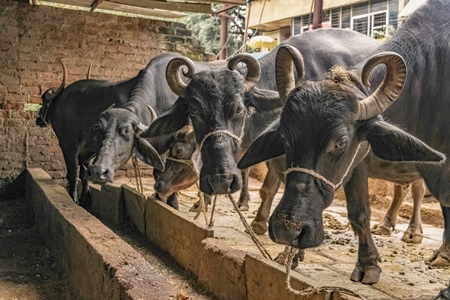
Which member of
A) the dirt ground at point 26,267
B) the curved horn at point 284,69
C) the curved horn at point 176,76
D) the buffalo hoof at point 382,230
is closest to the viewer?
the curved horn at point 284,69

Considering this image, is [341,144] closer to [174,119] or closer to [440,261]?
[440,261]

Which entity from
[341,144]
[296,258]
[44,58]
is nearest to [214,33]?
[44,58]

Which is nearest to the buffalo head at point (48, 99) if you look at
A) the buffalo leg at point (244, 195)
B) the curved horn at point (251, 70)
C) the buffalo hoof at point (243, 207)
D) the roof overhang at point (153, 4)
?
the roof overhang at point (153, 4)

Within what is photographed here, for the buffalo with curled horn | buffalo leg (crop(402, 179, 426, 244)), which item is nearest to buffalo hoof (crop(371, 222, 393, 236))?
buffalo leg (crop(402, 179, 426, 244))

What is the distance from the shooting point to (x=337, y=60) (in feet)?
14.9

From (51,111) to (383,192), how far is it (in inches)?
189

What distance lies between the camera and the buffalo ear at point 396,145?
2.61 m

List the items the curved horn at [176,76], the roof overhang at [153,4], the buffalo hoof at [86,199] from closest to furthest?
the curved horn at [176,76] < the buffalo hoof at [86,199] < the roof overhang at [153,4]

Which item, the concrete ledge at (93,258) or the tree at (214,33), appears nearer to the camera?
the concrete ledge at (93,258)

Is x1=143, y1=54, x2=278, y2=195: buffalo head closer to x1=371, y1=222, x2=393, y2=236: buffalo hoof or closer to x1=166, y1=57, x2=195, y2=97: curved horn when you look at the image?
x1=166, y1=57, x2=195, y2=97: curved horn

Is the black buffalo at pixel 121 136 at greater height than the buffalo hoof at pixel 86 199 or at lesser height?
greater

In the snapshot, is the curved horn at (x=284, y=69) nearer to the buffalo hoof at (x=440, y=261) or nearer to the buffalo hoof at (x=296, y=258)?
the buffalo hoof at (x=296, y=258)

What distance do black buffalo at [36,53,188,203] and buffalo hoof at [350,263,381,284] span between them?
317 cm

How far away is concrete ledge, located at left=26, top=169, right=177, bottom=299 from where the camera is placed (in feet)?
8.88
